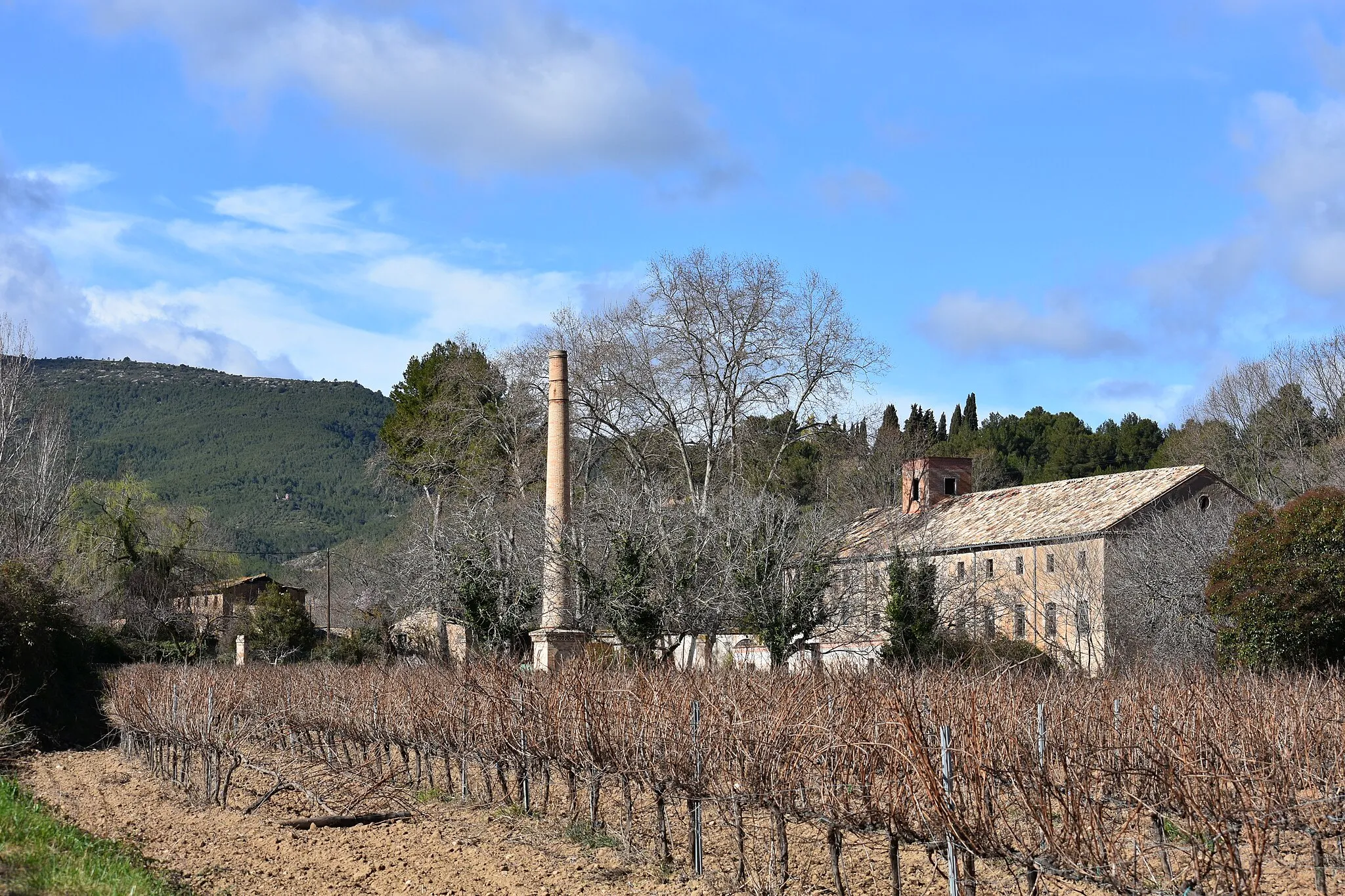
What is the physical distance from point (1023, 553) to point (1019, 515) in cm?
238

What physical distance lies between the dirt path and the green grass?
1.77ft

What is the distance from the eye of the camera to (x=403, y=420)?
48688mm

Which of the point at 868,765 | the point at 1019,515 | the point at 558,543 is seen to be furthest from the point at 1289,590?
the point at 1019,515

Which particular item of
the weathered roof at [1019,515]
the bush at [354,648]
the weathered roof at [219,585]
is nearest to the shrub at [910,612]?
the weathered roof at [1019,515]

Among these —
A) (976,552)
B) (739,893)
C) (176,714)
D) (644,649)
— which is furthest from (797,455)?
(739,893)

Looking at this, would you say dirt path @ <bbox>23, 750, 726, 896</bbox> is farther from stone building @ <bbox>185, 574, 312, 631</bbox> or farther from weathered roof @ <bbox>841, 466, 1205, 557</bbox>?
stone building @ <bbox>185, 574, 312, 631</bbox>

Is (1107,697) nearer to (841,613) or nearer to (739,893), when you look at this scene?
(739,893)

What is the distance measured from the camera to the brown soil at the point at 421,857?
422 inches

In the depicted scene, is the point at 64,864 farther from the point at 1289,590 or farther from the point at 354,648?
the point at 354,648

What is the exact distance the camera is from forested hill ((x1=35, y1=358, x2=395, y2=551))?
335 ft

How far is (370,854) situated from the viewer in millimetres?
12352

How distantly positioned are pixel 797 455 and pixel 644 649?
30170 millimetres

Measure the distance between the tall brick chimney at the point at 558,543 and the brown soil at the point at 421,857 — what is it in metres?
10.5

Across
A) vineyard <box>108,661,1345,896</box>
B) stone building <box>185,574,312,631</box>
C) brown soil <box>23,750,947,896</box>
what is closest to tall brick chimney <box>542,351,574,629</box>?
vineyard <box>108,661,1345,896</box>
